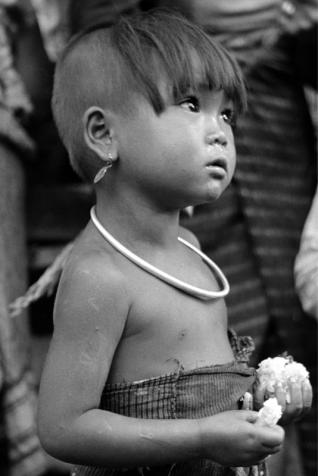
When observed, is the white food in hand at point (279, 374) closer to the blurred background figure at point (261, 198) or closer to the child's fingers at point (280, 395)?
the child's fingers at point (280, 395)

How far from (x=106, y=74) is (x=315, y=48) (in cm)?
92

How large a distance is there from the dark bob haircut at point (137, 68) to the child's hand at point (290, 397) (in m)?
0.39

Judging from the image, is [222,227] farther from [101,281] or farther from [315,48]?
[101,281]

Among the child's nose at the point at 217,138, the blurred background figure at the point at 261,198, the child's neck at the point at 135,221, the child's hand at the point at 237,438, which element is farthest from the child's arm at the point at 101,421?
the blurred background figure at the point at 261,198

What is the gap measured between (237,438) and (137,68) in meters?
0.49

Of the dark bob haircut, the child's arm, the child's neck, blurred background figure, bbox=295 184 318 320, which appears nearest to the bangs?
the dark bob haircut

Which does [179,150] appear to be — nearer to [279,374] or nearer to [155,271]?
[155,271]

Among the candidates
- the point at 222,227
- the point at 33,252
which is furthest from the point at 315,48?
the point at 33,252

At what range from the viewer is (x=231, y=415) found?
116 cm

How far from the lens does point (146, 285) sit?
1242 mm

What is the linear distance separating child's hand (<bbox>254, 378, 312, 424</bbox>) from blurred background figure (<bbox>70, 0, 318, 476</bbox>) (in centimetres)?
69

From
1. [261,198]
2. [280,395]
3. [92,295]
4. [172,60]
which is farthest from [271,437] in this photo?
[261,198]

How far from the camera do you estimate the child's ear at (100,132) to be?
1278 mm

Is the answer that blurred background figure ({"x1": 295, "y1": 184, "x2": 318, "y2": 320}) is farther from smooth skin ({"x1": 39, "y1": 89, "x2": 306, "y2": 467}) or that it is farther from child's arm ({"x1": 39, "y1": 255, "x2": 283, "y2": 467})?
child's arm ({"x1": 39, "y1": 255, "x2": 283, "y2": 467})
